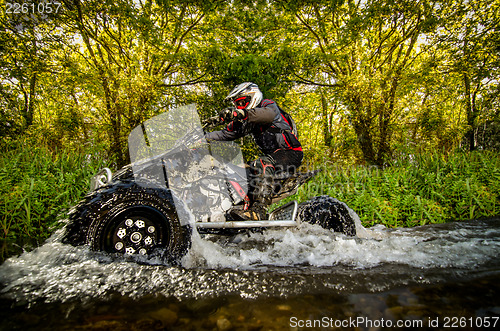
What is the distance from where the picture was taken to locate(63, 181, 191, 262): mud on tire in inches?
69.3

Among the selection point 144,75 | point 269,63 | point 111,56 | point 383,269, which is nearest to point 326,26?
point 269,63

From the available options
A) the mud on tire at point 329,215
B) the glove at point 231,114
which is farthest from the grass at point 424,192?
the glove at point 231,114

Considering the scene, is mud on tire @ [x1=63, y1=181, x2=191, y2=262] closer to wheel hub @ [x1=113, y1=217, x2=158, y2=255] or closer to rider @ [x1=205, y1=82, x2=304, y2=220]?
wheel hub @ [x1=113, y1=217, x2=158, y2=255]

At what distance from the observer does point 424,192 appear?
475 centimetres

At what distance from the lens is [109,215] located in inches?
71.4

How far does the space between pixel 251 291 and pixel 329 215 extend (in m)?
1.90

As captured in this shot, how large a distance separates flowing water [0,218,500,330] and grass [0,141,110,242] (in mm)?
1663

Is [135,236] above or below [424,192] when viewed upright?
above

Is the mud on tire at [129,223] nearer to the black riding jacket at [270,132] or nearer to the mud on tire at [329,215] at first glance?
the black riding jacket at [270,132]

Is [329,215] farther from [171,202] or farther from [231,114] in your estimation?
[171,202]

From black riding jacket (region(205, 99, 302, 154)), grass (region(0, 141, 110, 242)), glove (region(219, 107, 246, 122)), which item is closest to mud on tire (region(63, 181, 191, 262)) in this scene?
glove (region(219, 107, 246, 122))

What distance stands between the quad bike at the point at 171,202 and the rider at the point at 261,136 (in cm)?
12

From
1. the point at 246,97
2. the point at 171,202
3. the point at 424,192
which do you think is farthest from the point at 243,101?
the point at 424,192

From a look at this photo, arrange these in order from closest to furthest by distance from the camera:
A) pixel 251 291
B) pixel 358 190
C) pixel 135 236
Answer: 1. pixel 251 291
2. pixel 135 236
3. pixel 358 190
